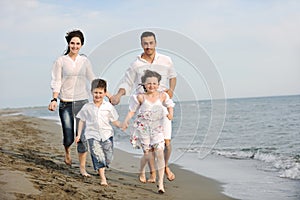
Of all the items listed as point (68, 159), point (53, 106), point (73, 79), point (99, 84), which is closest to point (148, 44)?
point (99, 84)

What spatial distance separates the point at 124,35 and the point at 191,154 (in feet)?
16.8

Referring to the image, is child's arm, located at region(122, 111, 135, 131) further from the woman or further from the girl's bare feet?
the girl's bare feet

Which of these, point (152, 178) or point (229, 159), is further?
point (229, 159)

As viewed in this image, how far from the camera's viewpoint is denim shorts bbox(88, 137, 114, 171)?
516 cm

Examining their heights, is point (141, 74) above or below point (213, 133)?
above

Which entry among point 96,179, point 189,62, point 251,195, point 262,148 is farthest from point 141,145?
point 262,148

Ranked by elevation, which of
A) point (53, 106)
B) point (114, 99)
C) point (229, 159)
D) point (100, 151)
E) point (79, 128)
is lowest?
point (229, 159)

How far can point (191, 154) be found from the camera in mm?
9578

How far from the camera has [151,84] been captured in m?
5.07

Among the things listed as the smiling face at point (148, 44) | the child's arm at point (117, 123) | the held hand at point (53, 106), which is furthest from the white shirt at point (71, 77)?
the smiling face at point (148, 44)

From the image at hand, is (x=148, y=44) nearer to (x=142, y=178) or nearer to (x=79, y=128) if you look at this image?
(x=79, y=128)

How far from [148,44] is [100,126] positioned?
1.17 meters

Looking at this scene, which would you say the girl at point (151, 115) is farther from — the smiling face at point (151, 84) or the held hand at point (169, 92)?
the held hand at point (169, 92)

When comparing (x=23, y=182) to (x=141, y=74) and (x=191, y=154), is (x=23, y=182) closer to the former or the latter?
(x=141, y=74)
